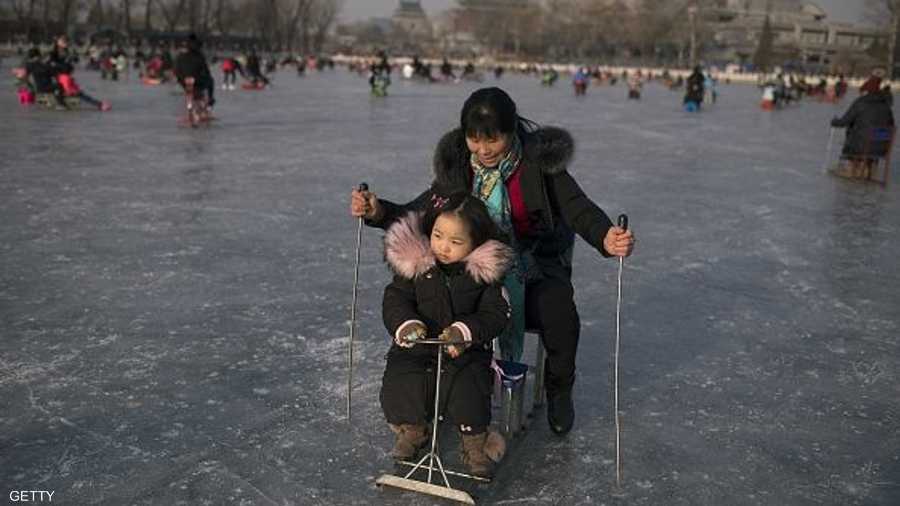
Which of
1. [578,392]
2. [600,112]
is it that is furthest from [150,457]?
[600,112]

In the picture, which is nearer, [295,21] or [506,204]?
[506,204]

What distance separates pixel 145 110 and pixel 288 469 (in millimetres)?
17601

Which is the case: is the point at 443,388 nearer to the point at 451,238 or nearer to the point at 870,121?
the point at 451,238

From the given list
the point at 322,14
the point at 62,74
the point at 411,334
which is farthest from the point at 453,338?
the point at 322,14

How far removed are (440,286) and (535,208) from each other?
0.60m

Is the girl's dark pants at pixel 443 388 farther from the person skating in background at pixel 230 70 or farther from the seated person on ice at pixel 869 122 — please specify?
the person skating in background at pixel 230 70

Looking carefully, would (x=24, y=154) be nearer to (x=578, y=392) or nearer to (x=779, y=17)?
(x=578, y=392)

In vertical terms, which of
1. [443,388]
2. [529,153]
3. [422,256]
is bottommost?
[443,388]

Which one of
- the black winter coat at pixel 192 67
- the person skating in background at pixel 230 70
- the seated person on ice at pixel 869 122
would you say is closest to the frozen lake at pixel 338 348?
the seated person on ice at pixel 869 122

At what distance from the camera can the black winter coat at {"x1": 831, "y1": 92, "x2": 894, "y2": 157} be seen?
1180 centimetres

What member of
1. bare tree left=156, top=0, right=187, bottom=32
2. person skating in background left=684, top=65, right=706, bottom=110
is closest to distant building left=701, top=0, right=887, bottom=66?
bare tree left=156, top=0, right=187, bottom=32

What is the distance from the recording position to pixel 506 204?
3.32 metres

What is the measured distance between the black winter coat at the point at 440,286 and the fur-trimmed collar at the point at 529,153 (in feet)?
1.34

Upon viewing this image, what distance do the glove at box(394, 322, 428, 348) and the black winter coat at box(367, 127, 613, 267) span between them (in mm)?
604
